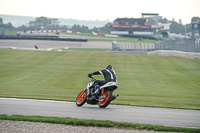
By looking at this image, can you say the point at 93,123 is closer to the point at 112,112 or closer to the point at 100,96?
the point at 112,112

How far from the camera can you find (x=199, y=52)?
44.9 meters

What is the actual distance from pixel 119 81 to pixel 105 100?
13.7 meters

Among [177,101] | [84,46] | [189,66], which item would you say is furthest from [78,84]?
[84,46]

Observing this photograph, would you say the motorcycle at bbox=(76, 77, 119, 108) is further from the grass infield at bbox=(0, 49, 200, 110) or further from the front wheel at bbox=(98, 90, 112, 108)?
the grass infield at bbox=(0, 49, 200, 110)

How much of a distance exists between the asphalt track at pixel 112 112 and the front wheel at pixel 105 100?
0.63 ft

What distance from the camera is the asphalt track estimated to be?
1174 cm

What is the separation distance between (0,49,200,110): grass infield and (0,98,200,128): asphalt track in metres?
1.65

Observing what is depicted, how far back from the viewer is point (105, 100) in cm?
1381

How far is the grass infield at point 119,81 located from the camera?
1791cm

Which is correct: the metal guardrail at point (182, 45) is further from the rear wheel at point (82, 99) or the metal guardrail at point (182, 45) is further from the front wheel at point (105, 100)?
the front wheel at point (105, 100)

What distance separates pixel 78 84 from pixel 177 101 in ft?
30.2

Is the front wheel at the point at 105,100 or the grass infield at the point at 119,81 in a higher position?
the front wheel at the point at 105,100

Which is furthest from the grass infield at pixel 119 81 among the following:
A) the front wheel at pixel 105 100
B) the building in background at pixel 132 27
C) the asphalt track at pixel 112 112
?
the building in background at pixel 132 27

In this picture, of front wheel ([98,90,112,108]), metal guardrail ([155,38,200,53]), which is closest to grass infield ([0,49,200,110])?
metal guardrail ([155,38,200,53])
